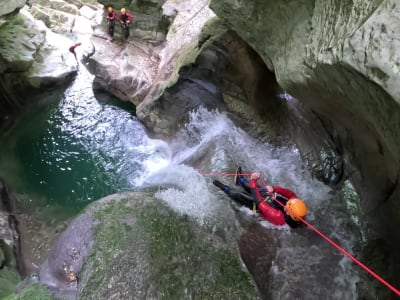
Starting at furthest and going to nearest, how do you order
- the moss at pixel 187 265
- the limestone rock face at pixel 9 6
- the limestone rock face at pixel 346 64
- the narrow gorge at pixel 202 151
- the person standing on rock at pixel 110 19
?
1. the person standing on rock at pixel 110 19
2. the limestone rock face at pixel 9 6
3. the moss at pixel 187 265
4. the narrow gorge at pixel 202 151
5. the limestone rock face at pixel 346 64

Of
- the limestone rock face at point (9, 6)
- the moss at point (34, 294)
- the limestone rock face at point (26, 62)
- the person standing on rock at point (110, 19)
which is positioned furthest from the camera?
the person standing on rock at point (110, 19)

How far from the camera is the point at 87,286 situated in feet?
17.5

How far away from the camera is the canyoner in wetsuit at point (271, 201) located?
21.6 ft

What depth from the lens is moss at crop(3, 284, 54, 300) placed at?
18.3ft

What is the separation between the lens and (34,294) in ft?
18.5

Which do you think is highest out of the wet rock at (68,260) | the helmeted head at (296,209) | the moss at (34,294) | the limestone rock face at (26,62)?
the helmeted head at (296,209)

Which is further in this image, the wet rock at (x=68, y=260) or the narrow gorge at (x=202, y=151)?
the wet rock at (x=68, y=260)

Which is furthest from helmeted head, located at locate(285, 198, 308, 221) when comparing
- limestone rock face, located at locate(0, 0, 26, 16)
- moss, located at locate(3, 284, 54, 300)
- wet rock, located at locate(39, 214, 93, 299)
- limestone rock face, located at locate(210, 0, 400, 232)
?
limestone rock face, located at locate(0, 0, 26, 16)

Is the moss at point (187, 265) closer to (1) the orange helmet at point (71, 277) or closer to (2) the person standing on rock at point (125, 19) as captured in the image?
(1) the orange helmet at point (71, 277)

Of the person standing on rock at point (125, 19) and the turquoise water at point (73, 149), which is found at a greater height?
the person standing on rock at point (125, 19)

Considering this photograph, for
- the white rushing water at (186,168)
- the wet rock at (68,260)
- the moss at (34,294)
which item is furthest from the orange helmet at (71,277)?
the white rushing water at (186,168)

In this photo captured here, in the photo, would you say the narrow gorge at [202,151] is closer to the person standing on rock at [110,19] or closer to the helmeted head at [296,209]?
the person standing on rock at [110,19]

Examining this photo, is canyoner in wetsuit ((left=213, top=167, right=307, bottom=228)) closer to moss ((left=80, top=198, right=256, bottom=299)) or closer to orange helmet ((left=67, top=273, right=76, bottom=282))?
moss ((left=80, top=198, right=256, bottom=299))

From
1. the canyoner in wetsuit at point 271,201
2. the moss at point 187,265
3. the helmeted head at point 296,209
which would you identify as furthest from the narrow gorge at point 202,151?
the helmeted head at point 296,209
